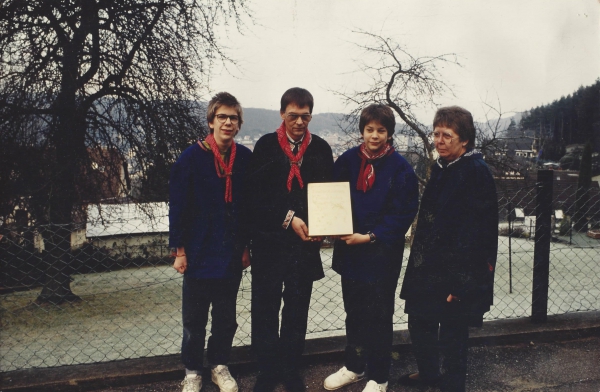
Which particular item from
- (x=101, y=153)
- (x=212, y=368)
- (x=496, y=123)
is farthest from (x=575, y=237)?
(x=212, y=368)

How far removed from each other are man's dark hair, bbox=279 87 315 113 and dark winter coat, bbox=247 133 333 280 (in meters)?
0.19

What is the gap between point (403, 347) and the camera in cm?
287

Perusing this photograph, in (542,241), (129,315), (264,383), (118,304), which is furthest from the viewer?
(118,304)

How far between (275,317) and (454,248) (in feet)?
3.40

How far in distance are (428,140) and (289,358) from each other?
8158mm

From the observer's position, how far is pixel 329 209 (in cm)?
220

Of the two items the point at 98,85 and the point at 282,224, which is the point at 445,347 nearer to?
the point at 282,224

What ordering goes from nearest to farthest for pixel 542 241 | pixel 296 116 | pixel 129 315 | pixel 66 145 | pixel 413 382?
pixel 296 116, pixel 413 382, pixel 542 241, pixel 66 145, pixel 129 315

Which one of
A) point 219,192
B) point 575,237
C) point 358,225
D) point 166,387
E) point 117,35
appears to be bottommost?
point 575,237

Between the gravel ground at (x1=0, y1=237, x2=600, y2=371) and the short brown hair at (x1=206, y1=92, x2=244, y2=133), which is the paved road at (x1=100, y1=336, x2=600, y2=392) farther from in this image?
the gravel ground at (x1=0, y1=237, x2=600, y2=371)

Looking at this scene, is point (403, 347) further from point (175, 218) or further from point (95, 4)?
point (95, 4)

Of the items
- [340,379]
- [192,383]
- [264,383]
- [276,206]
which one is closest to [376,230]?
[276,206]

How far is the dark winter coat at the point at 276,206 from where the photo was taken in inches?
89.9

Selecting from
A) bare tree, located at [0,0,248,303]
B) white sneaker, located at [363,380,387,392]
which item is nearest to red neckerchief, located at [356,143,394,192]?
white sneaker, located at [363,380,387,392]
